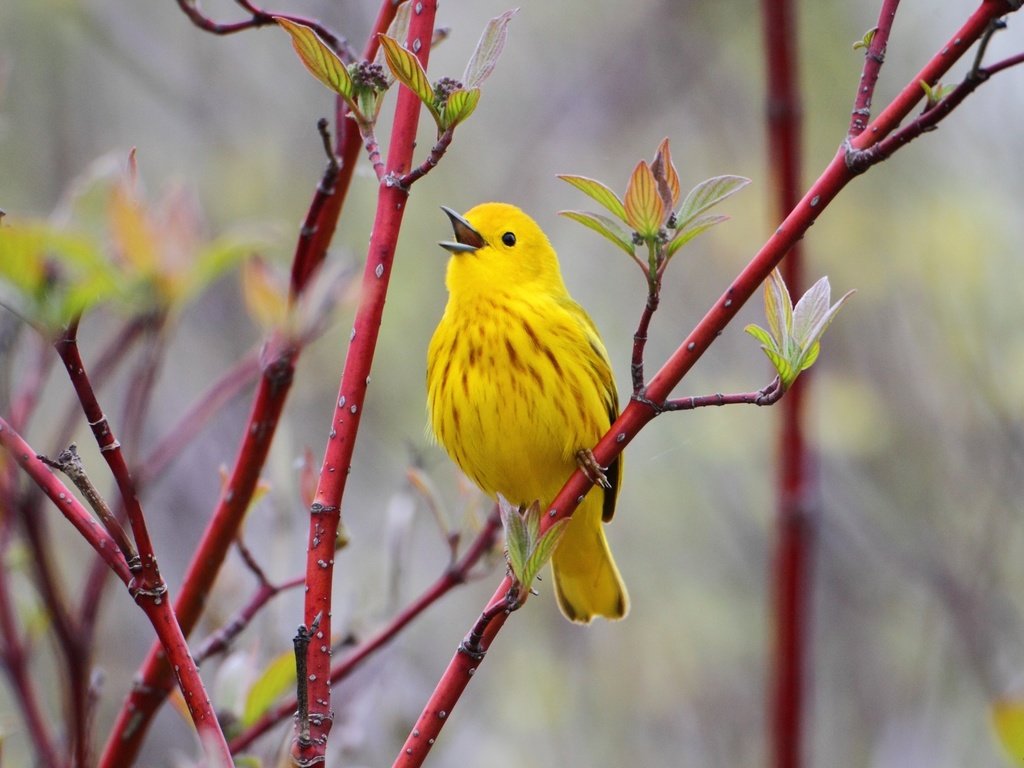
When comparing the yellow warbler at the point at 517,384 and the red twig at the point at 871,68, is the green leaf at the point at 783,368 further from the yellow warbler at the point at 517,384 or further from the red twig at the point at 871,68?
the yellow warbler at the point at 517,384

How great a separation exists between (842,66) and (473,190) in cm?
177

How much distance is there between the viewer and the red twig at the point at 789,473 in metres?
2.07

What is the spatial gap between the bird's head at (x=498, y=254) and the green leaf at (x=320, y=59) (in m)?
1.32

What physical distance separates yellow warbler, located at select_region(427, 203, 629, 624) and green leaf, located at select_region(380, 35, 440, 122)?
112cm

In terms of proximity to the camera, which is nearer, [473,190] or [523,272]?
[523,272]

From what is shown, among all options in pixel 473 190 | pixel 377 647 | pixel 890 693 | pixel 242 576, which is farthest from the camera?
pixel 473 190

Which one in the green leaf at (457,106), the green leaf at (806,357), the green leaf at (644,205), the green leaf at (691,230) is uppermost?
the green leaf at (457,106)

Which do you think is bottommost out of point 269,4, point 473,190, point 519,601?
point 519,601

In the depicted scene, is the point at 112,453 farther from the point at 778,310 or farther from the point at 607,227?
the point at 778,310

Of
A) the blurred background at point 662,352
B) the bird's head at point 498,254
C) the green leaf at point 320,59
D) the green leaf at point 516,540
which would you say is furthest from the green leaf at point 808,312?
the blurred background at point 662,352

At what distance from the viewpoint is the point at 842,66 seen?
5094 mm

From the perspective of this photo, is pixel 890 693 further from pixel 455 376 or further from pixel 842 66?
pixel 455 376

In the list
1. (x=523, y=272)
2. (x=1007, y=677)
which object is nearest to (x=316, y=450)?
(x=523, y=272)

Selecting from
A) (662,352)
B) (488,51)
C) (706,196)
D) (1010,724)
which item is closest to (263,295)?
(488,51)
